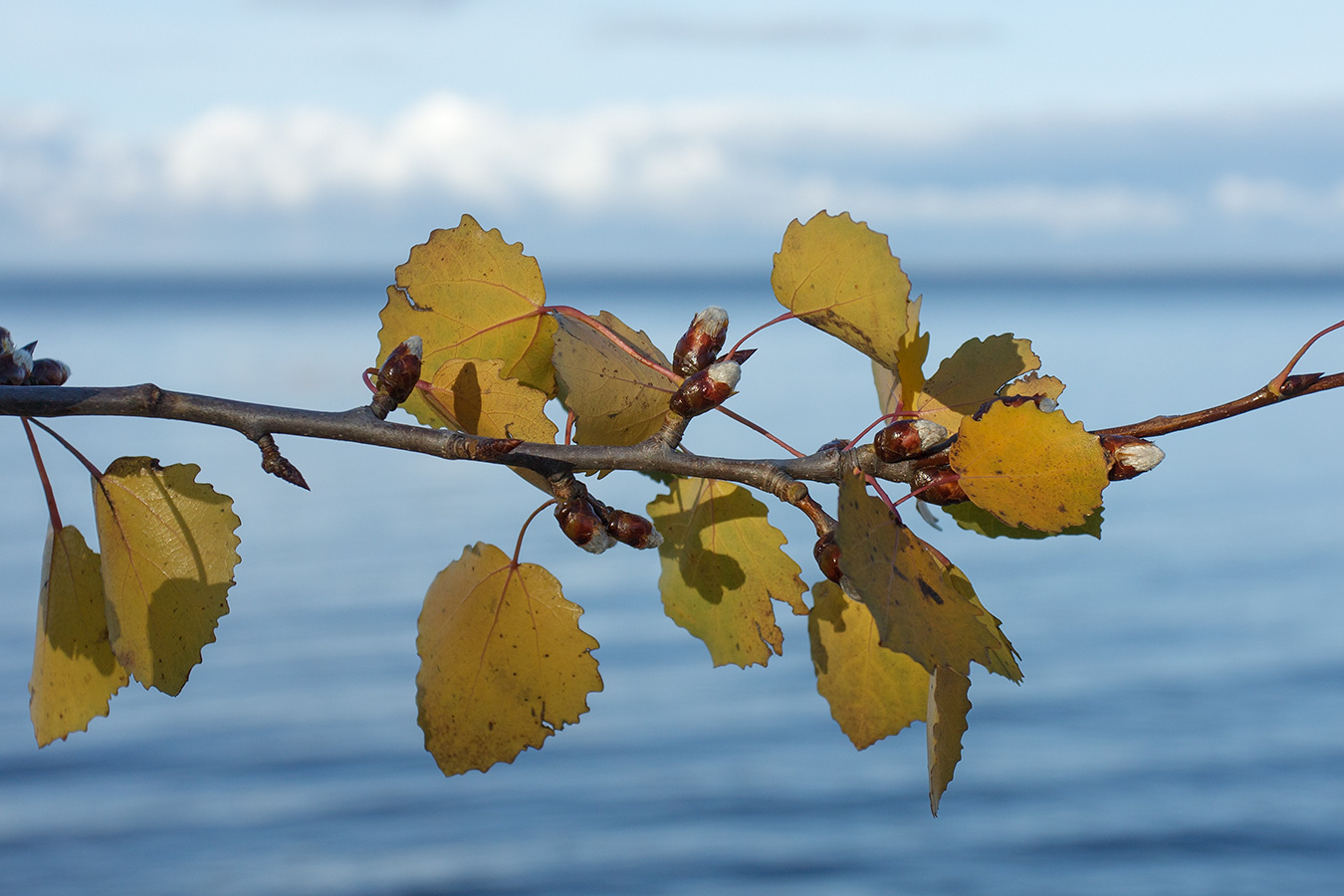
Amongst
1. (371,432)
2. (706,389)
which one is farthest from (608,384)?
(371,432)

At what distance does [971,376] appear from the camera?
931 millimetres

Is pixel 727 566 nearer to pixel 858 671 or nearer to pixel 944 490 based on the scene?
pixel 858 671

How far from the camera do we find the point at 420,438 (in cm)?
82

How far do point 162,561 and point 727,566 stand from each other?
0.46 meters

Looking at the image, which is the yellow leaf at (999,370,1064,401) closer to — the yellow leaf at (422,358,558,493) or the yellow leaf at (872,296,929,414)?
the yellow leaf at (872,296,929,414)

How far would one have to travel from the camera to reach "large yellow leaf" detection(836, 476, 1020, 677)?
72cm

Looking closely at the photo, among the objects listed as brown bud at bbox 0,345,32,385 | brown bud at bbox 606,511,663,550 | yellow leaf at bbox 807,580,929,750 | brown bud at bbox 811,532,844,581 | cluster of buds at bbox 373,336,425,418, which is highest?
brown bud at bbox 0,345,32,385

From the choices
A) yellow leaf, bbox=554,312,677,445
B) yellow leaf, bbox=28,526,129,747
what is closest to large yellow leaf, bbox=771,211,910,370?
yellow leaf, bbox=554,312,677,445

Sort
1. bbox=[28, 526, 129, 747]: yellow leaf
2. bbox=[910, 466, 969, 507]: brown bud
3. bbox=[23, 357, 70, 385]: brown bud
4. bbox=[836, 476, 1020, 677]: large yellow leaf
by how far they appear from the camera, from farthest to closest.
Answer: bbox=[23, 357, 70, 385]: brown bud
bbox=[28, 526, 129, 747]: yellow leaf
bbox=[910, 466, 969, 507]: brown bud
bbox=[836, 476, 1020, 677]: large yellow leaf

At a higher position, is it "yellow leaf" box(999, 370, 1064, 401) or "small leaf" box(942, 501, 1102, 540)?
"yellow leaf" box(999, 370, 1064, 401)

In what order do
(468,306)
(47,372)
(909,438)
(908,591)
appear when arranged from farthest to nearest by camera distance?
(47,372) → (468,306) → (909,438) → (908,591)

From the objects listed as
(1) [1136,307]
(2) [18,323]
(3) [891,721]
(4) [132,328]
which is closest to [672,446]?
(3) [891,721]

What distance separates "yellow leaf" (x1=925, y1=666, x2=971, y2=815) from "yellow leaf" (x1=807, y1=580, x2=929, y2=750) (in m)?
0.16

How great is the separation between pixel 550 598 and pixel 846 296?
34cm
